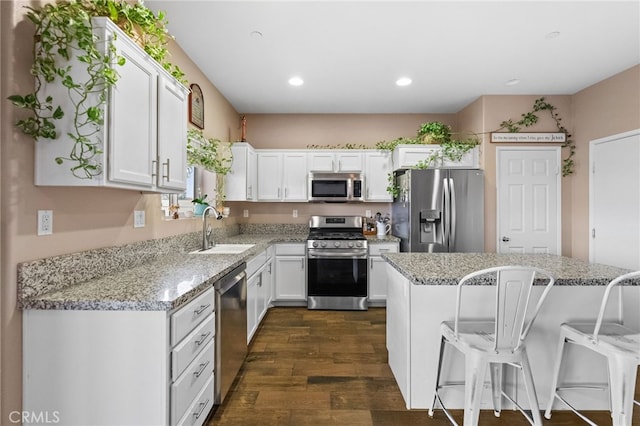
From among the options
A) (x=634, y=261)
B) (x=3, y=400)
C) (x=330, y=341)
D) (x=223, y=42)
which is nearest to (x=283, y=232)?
(x=330, y=341)

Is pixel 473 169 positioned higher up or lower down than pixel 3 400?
higher up

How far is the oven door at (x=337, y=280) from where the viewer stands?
12.9 ft

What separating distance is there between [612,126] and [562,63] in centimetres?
94

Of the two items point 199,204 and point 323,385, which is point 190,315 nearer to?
point 323,385

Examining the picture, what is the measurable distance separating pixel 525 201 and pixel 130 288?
4.24 meters

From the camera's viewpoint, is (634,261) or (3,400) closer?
(3,400)

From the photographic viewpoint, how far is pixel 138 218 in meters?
2.16

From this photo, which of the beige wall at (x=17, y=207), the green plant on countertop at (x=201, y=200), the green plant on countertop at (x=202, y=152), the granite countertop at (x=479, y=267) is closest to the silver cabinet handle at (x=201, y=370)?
the beige wall at (x=17, y=207)

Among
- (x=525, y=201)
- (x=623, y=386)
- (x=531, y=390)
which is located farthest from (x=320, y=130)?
(x=623, y=386)

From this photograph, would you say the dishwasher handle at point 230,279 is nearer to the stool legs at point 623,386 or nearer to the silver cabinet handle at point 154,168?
the silver cabinet handle at point 154,168

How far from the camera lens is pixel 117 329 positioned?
134cm

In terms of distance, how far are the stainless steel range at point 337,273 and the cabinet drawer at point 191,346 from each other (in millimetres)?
2166

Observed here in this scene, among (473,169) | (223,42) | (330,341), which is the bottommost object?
(330,341)

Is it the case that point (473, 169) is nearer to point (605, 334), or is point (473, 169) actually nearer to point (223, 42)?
point (605, 334)
